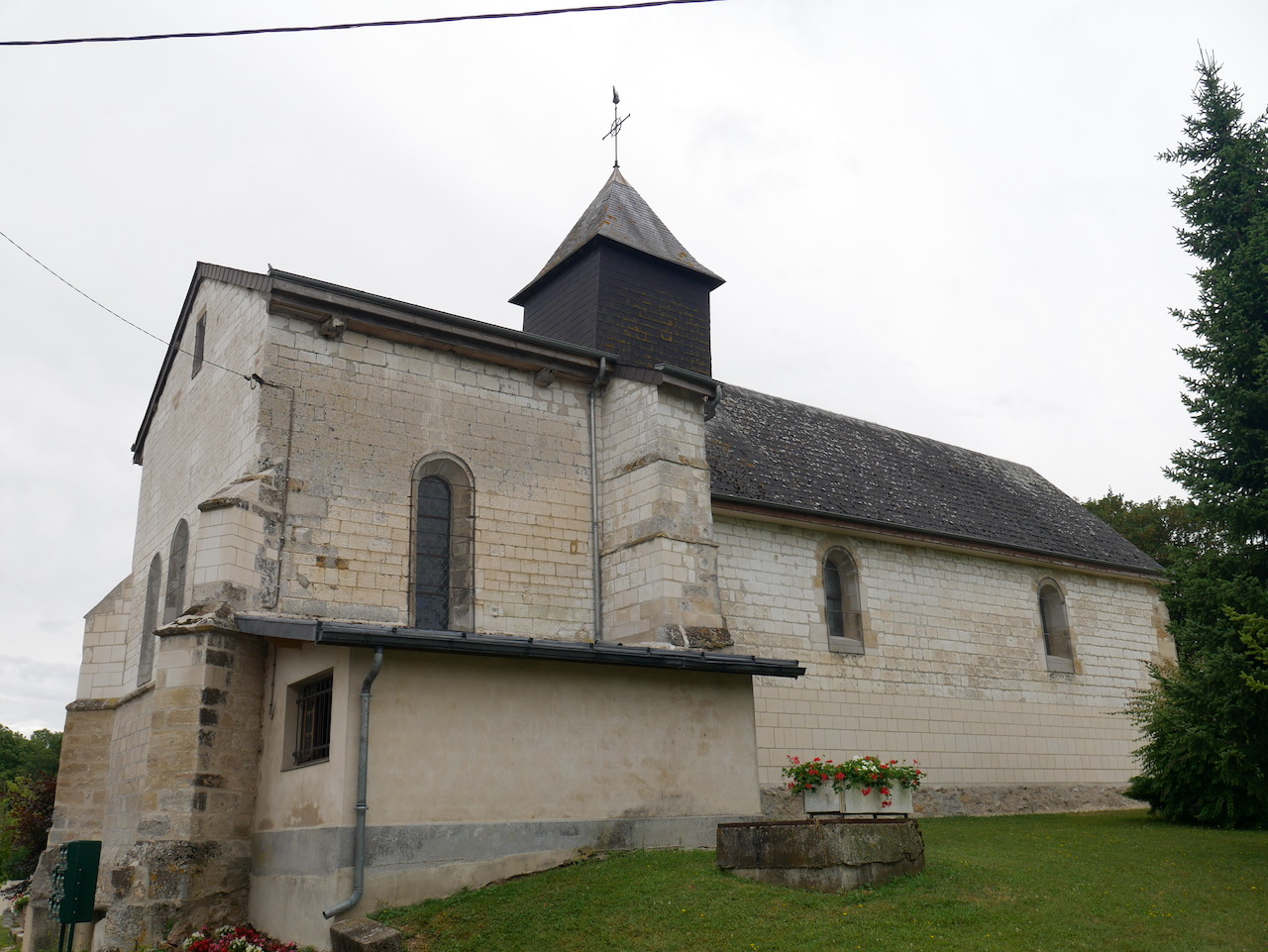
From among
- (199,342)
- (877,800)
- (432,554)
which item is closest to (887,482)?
(432,554)

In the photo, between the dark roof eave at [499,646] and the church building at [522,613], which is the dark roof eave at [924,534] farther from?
the dark roof eave at [499,646]

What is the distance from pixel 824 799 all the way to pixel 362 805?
4.36m

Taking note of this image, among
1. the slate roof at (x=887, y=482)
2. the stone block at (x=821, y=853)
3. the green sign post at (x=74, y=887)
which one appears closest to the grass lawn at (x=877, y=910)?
the stone block at (x=821, y=853)

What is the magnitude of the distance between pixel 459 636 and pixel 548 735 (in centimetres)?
152

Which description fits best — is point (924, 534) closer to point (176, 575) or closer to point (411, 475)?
point (411, 475)

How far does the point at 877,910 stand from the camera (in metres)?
7.77

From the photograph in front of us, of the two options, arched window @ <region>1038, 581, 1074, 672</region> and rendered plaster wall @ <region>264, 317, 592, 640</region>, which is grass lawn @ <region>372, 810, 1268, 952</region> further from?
arched window @ <region>1038, 581, 1074, 672</region>

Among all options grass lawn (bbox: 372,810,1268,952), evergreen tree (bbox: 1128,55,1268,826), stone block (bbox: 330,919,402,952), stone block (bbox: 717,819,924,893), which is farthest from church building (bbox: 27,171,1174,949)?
evergreen tree (bbox: 1128,55,1268,826)

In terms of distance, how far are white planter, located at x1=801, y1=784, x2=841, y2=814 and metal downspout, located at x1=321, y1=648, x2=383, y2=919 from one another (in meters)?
4.25

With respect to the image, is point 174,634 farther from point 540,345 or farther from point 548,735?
point 540,345

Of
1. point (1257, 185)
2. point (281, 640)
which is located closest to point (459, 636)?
point (281, 640)

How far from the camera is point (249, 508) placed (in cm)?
1144

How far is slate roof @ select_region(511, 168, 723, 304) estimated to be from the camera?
18.3 metres

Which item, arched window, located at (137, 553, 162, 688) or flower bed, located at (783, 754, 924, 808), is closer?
flower bed, located at (783, 754, 924, 808)
